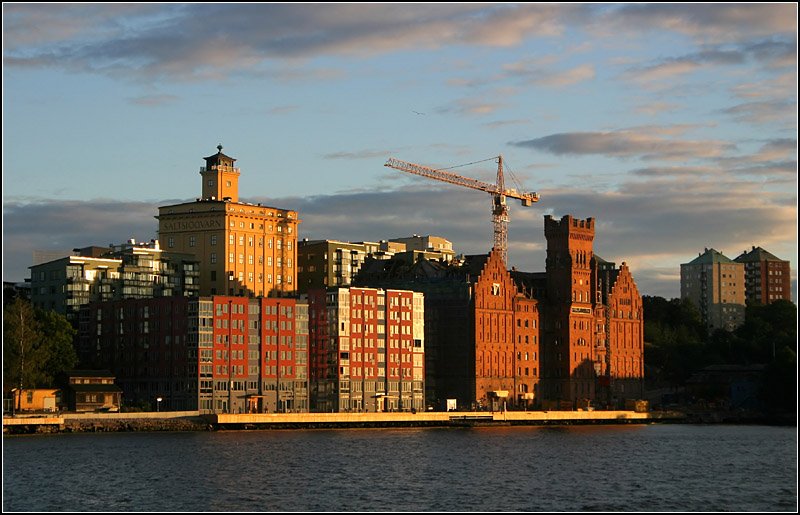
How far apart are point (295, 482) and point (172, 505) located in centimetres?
1630

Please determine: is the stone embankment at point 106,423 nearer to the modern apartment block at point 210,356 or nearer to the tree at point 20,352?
the tree at point 20,352

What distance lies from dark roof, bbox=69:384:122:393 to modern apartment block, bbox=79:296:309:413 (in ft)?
23.9

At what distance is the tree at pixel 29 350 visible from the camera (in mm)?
171125

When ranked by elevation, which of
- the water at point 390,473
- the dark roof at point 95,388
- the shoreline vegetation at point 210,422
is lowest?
the water at point 390,473

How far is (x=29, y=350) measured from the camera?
173m

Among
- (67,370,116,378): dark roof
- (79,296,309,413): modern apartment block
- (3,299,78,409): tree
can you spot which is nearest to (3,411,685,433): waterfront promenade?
(3,299,78,409): tree

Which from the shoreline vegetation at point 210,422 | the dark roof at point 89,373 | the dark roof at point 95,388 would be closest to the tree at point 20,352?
the dark roof at point 95,388

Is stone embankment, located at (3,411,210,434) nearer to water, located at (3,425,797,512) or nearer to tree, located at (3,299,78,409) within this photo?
water, located at (3,425,797,512)

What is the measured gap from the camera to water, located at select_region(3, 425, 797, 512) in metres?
91.6

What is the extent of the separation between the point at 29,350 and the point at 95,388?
12796 millimetres

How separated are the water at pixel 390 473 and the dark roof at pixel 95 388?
67.8 ft

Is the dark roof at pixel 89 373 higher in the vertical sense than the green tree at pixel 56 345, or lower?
lower

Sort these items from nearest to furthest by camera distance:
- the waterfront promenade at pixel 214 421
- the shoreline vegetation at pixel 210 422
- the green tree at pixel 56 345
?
the shoreline vegetation at pixel 210 422 → the waterfront promenade at pixel 214 421 → the green tree at pixel 56 345

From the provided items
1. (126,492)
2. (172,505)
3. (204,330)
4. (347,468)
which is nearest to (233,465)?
(347,468)
